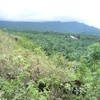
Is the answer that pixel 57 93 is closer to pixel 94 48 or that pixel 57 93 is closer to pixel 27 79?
pixel 27 79

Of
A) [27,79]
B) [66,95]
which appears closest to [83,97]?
[66,95]

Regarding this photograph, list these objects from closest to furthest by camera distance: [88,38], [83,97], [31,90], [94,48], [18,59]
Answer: [31,90] < [83,97] < [18,59] < [94,48] < [88,38]

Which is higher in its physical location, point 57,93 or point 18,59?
point 18,59

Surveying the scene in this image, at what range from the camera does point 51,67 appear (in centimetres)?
549

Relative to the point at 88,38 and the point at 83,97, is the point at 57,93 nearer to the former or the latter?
the point at 83,97

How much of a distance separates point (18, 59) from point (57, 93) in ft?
3.98

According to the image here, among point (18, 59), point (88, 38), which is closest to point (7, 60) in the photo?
point (18, 59)

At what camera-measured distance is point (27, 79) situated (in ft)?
16.4

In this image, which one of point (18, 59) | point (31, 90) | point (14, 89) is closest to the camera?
point (31, 90)

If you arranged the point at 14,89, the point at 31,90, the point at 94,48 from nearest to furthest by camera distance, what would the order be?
1. the point at 31,90
2. the point at 14,89
3. the point at 94,48

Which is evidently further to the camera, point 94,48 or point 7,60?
point 94,48

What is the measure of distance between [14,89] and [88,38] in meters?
61.0

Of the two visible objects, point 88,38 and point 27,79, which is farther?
point 88,38

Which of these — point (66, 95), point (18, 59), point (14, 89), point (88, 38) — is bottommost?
point (88, 38)
